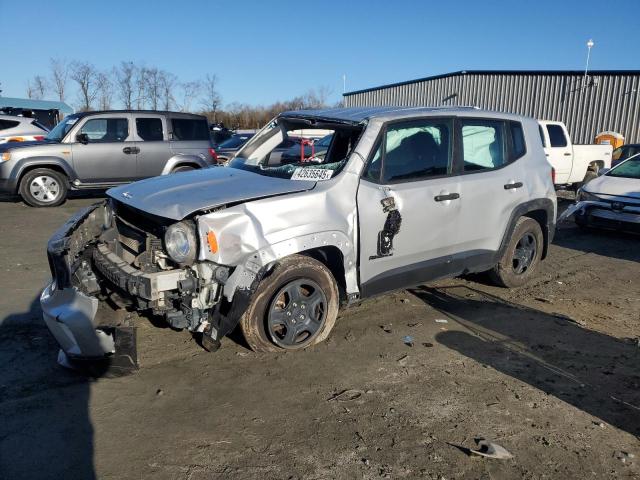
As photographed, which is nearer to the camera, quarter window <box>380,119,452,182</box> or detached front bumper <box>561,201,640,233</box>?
quarter window <box>380,119,452,182</box>

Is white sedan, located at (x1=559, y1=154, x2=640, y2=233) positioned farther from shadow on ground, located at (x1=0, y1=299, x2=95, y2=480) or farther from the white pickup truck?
shadow on ground, located at (x1=0, y1=299, x2=95, y2=480)

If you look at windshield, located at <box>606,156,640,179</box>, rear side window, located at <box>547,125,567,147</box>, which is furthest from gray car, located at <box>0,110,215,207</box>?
rear side window, located at <box>547,125,567,147</box>

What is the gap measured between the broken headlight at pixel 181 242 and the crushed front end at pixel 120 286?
0.03 ft

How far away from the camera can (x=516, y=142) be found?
555cm

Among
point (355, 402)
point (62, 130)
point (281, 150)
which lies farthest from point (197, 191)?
point (62, 130)

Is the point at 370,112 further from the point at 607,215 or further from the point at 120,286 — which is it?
the point at 607,215

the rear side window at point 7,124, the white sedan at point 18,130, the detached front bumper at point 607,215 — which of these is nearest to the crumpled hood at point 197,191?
the detached front bumper at point 607,215

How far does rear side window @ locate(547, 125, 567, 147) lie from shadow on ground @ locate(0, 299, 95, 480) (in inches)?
488

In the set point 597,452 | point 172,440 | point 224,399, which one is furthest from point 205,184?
point 597,452

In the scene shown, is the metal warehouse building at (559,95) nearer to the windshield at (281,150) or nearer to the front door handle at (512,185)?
the front door handle at (512,185)

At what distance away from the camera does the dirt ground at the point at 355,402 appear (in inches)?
113

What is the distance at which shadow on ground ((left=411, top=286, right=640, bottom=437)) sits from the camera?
359cm

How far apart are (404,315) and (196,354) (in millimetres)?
1998

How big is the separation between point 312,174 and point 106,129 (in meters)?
8.26
